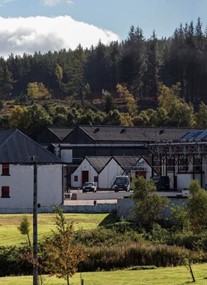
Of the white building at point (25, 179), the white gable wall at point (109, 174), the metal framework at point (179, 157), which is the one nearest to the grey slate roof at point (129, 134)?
the white gable wall at point (109, 174)

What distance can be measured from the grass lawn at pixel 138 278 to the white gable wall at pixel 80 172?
43.8 meters

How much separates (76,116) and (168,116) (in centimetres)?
1373

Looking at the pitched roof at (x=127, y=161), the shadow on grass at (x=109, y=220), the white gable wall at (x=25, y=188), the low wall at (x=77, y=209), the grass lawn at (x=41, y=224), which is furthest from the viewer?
the pitched roof at (x=127, y=161)

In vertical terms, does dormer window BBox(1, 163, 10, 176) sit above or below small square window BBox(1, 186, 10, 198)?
above

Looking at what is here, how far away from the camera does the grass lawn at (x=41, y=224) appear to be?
3922 cm

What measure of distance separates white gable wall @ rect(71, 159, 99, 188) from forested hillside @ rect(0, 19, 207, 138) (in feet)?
80.1

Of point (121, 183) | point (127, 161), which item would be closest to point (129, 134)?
point (127, 161)

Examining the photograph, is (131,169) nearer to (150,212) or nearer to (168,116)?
(150,212)

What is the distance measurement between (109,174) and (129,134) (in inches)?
637

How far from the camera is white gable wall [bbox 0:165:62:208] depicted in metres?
57.2

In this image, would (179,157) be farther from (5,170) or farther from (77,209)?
(77,209)

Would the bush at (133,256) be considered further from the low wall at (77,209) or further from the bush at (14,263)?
the low wall at (77,209)

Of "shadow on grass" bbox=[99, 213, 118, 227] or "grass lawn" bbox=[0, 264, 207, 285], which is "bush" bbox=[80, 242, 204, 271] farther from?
"shadow on grass" bbox=[99, 213, 118, 227]

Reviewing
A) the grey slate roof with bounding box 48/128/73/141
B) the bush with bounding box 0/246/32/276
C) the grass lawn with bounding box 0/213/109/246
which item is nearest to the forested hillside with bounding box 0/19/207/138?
the grey slate roof with bounding box 48/128/73/141
